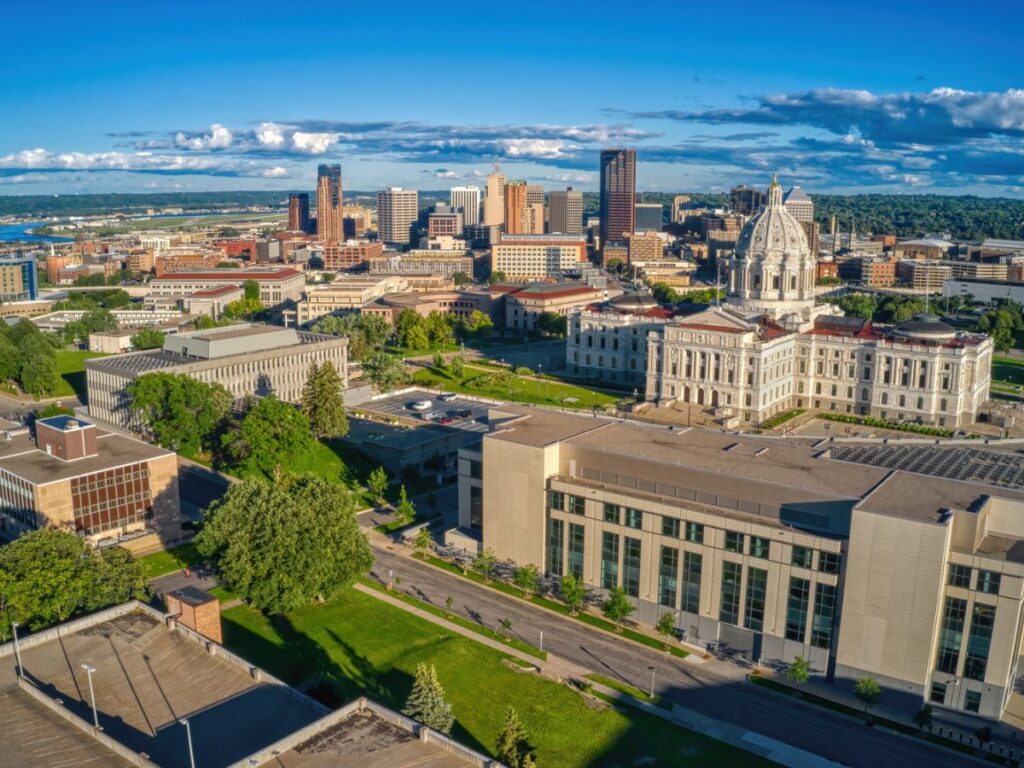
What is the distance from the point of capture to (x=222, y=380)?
11325cm

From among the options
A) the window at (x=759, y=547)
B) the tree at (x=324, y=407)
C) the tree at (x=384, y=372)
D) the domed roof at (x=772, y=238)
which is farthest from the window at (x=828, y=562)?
the domed roof at (x=772, y=238)

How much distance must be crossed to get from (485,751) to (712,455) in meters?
27.8

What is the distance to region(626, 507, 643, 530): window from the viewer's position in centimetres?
6103

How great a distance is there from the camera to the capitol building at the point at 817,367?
115m

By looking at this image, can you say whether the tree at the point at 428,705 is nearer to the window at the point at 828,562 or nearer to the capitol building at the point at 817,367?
the window at the point at 828,562

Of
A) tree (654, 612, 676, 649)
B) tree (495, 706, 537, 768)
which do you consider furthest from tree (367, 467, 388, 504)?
tree (495, 706, 537, 768)

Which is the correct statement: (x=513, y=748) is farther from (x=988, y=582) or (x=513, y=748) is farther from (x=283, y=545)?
(x=988, y=582)

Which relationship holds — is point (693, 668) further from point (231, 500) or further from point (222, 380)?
point (222, 380)

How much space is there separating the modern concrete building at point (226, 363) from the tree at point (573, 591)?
59.8 m

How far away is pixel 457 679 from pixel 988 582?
29946 millimetres

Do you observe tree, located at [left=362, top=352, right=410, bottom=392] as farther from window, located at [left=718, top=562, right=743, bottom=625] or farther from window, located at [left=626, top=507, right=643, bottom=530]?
window, located at [left=718, top=562, right=743, bottom=625]

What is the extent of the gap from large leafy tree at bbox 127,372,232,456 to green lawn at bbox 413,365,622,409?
1652 inches

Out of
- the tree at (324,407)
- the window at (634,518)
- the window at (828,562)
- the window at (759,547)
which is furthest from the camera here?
the tree at (324,407)

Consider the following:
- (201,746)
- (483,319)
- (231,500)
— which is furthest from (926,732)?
(483,319)
